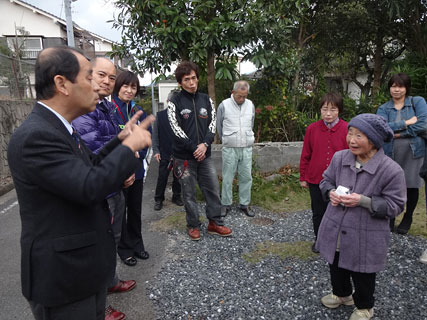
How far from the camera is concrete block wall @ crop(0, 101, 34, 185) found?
6.99m

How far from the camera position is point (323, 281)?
2938 mm

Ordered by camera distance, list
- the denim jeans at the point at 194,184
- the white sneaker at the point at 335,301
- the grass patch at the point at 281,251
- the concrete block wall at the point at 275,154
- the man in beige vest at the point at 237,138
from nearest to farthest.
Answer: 1. the white sneaker at the point at 335,301
2. the grass patch at the point at 281,251
3. the denim jeans at the point at 194,184
4. the man in beige vest at the point at 237,138
5. the concrete block wall at the point at 275,154

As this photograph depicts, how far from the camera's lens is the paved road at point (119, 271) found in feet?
8.59

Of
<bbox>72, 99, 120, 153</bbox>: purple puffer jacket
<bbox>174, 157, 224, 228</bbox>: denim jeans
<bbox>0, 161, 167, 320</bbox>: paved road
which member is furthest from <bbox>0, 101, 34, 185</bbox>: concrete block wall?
<bbox>72, 99, 120, 153</bbox>: purple puffer jacket

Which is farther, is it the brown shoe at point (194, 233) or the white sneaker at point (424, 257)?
the brown shoe at point (194, 233)

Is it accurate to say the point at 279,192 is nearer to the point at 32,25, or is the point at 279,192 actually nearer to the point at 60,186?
the point at 60,186

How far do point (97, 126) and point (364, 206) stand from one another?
2.14 meters

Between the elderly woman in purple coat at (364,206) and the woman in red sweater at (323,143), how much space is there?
957 mm

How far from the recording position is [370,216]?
7.07 feet

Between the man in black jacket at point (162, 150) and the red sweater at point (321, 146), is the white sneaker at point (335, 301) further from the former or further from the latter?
the man in black jacket at point (162, 150)

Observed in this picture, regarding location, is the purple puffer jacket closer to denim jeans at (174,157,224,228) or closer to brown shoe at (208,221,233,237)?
denim jeans at (174,157,224,228)

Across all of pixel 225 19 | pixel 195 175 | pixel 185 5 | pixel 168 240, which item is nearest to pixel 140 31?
pixel 185 5

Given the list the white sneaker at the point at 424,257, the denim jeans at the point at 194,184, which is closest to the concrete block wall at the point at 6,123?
the denim jeans at the point at 194,184

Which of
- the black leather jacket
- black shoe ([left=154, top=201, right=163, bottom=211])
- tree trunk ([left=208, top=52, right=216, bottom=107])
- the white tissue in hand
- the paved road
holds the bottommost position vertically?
the paved road
